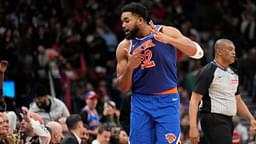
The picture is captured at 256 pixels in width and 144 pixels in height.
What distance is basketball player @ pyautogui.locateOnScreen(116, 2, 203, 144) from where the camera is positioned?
6.32 m

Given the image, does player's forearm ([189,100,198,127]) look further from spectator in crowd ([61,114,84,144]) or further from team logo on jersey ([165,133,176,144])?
spectator in crowd ([61,114,84,144])

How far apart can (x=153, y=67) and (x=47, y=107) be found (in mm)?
4092

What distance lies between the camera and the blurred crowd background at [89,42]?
13.3 m

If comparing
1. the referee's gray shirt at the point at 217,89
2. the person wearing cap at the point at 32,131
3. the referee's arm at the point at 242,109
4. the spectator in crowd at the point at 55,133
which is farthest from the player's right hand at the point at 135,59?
the spectator in crowd at the point at 55,133

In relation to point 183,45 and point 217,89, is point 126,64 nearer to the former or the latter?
point 183,45

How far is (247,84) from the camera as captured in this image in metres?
16.7

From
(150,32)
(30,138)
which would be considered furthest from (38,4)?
(150,32)

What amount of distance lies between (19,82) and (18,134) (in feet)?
17.7

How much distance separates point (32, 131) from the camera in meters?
8.05

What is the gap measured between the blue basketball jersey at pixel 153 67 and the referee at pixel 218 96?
1.12 metres

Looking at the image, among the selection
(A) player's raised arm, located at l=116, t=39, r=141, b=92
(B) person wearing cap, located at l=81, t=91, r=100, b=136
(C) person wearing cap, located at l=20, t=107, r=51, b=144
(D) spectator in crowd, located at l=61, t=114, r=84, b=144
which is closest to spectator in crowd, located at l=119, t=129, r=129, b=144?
(B) person wearing cap, located at l=81, t=91, r=100, b=136

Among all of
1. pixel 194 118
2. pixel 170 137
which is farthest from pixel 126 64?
pixel 194 118

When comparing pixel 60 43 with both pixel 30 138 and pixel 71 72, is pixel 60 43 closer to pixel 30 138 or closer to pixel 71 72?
pixel 71 72

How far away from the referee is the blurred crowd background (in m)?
3.03
